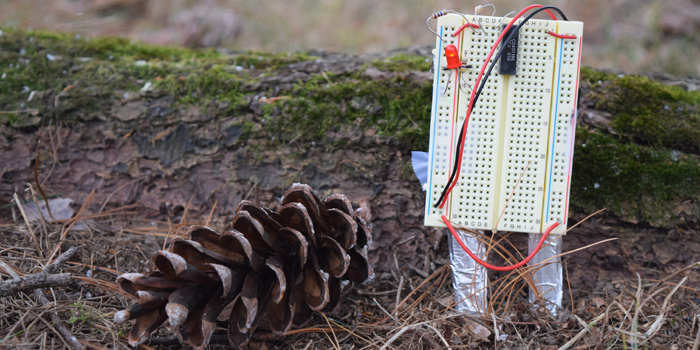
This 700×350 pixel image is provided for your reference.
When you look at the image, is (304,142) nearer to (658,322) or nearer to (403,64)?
(403,64)

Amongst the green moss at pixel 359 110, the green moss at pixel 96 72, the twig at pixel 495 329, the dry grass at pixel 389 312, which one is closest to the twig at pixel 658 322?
the dry grass at pixel 389 312

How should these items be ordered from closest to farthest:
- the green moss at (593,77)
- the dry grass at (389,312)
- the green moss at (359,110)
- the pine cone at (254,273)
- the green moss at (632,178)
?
the pine cone at (254,273), the dry grass at (389,312), the green moss at (632,178), the green moss at (359,110), the green moss at (593,77)

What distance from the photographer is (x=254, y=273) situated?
1491 millimetres

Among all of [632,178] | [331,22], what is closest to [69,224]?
[632,178]

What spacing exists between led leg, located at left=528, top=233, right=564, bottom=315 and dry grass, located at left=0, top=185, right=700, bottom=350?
0.26 feet

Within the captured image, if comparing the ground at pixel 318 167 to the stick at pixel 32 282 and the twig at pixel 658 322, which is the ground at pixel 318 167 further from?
the stick at pixel 32 282

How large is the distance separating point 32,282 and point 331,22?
4.33 metres

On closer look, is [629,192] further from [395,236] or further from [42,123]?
[42,123]

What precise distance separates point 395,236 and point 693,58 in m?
3.91

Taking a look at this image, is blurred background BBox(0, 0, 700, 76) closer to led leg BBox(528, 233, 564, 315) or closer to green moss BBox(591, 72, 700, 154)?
green moss BBox(591, 72, 700, 154)

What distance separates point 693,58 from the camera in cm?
379

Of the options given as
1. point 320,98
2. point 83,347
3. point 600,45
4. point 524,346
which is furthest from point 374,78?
point 600,45

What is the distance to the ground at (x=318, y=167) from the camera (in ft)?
5.93

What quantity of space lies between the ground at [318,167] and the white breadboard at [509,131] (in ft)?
0.84
